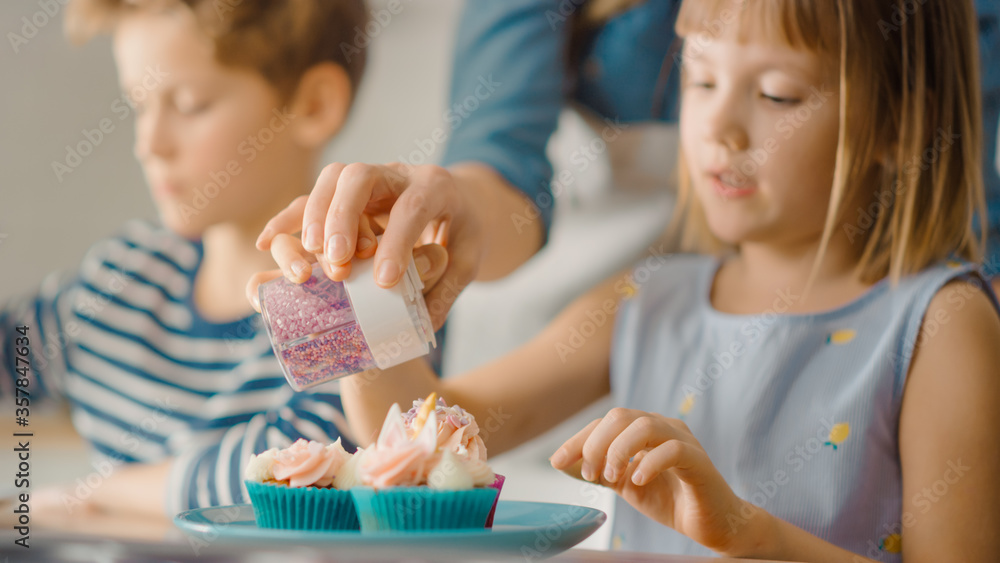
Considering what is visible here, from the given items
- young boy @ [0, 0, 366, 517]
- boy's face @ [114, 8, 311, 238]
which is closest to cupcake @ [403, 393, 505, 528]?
young boy @ [0, 0, 366, 517]

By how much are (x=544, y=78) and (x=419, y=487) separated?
798mm

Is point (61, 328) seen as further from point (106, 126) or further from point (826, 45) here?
point (826, 45)

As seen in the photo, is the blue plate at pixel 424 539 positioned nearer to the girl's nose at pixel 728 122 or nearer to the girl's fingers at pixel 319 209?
the girl's fingers at pixel 319 209

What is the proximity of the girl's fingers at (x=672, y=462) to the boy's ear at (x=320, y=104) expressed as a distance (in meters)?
0.84

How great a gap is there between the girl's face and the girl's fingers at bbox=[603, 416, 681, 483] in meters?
0.35

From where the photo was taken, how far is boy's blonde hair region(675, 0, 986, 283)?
0.76 m

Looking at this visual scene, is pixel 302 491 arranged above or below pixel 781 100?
below

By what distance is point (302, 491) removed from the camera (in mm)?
456

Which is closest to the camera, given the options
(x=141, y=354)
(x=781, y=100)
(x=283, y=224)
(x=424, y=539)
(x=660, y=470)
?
(x=424, y=539)

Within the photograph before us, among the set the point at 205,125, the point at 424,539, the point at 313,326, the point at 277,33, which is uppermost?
the point at 277,33

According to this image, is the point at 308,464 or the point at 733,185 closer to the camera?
the point at 308,464

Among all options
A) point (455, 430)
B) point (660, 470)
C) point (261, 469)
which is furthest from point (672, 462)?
point (261, 469)

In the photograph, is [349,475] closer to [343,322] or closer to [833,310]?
[343,322]

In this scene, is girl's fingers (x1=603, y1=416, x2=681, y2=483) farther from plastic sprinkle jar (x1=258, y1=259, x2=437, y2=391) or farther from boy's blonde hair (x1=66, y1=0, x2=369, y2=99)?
boy's blonde hair (x1=66, y1=0, x2=369, y2=99)
